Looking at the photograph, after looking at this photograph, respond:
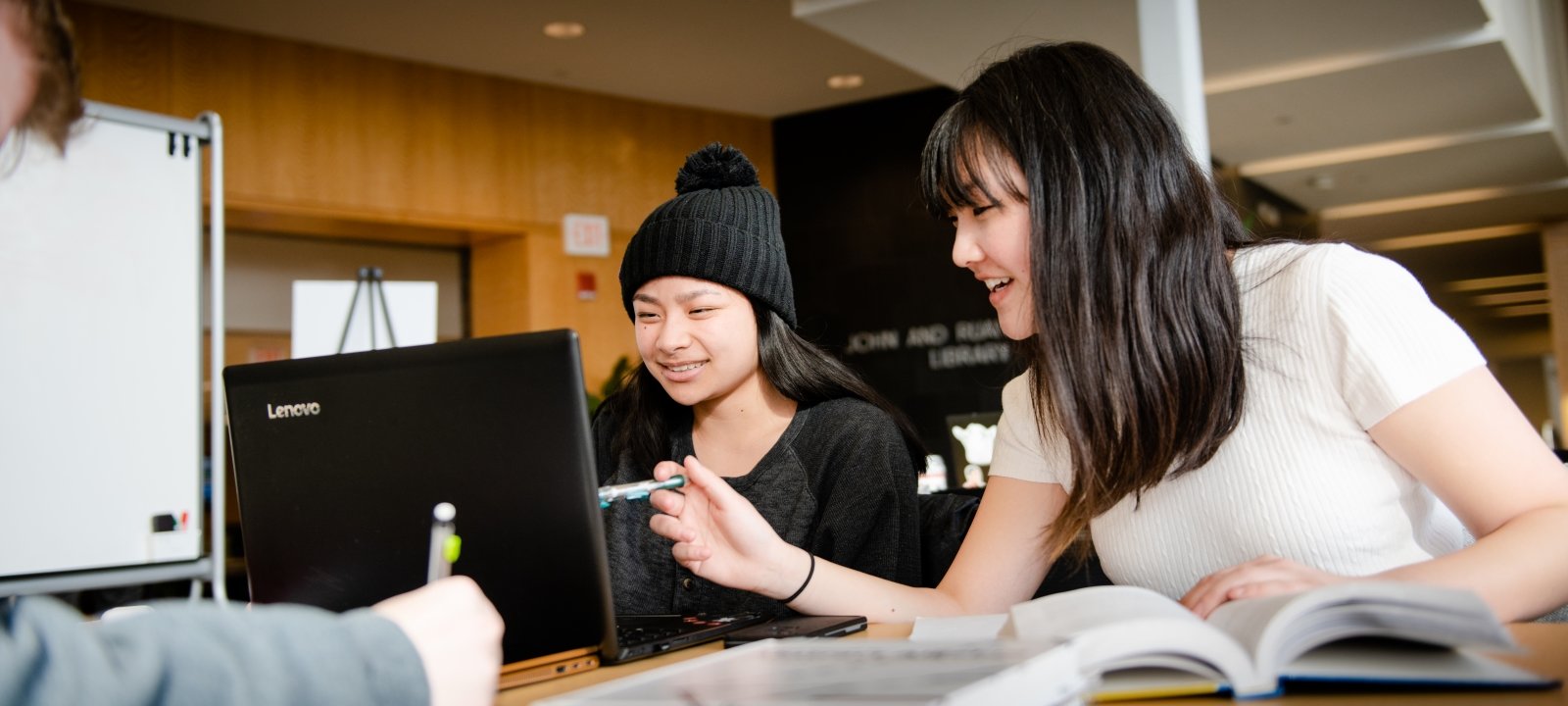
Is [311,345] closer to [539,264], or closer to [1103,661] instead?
[1103,661]

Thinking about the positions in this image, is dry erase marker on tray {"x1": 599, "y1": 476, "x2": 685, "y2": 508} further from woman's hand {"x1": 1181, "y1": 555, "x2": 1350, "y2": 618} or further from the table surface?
woman's hand {"x1": 1181, "y1": 555, "x2": 1350, "y2": 618}

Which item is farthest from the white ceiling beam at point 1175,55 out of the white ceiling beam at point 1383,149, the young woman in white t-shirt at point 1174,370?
the white ceiling beam at point 1383,149

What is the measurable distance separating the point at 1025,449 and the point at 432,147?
477 centimetres

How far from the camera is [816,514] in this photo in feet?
6.11

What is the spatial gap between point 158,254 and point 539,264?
3266 millimetres

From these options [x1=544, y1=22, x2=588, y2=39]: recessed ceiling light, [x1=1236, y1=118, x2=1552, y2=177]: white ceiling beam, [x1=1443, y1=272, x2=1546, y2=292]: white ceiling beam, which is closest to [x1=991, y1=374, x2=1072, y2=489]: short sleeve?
[x1=544, y1=22, x2=588, y2=39]: recessed ceiling light

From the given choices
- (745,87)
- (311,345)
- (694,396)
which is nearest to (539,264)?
(745,87)

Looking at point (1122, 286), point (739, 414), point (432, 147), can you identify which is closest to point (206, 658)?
point (1122, 286)

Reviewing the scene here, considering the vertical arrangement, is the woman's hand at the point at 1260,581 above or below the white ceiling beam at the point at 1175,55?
below

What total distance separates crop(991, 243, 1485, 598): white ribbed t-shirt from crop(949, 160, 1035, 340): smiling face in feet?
0.77

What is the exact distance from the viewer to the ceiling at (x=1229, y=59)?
13.6 ft

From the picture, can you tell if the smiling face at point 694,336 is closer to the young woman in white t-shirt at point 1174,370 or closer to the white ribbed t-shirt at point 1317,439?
the young woman in white t-shirt at point 1174,370

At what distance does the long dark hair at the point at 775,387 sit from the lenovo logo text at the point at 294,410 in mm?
897

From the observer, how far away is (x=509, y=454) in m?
0.98
